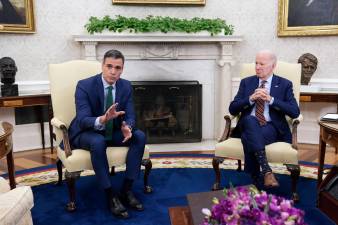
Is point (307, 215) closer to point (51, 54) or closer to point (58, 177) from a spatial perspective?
point (58, 177)

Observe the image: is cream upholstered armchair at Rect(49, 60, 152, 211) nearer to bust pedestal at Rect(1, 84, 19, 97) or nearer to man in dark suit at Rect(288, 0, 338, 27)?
bust pedestal at Rect(1, 84, 19, 97)

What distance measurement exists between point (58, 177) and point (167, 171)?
111 cm

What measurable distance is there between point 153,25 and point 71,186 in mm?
2566

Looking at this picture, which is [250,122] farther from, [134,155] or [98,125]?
[98,125]

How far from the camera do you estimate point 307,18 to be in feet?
16.0

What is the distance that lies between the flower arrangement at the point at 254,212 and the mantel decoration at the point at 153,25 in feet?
11.9

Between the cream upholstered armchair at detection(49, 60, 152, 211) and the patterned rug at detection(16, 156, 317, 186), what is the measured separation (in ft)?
1.13

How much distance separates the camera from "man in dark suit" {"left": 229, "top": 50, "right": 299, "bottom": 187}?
2934 mm

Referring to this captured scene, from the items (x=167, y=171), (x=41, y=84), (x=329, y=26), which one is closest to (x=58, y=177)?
(x=167, y=171)

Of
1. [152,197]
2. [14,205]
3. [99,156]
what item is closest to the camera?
[14,205]

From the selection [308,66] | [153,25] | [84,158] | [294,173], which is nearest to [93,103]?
[84,158]

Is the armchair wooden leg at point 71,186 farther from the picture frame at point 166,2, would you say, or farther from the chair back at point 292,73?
the picture frame at point 166,2

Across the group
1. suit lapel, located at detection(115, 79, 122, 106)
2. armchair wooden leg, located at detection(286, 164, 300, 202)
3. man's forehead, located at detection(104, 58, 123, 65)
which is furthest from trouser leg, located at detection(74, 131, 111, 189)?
armchair wooden leg, located at detection(286, 164, 300, 202)

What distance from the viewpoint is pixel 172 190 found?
10.8 feet
